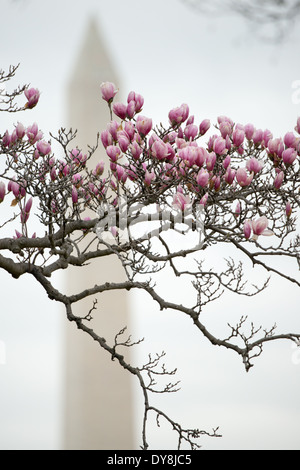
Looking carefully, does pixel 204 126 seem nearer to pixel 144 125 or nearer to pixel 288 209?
pixel 144 125

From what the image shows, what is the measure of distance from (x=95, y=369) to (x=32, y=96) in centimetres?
732

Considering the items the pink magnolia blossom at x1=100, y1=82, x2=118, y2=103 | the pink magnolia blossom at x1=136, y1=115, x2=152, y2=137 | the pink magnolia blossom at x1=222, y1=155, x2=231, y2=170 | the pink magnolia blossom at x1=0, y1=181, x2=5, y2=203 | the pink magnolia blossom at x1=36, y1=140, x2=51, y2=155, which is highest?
the pink magnolia blossom at x1=100, y1=82, x2=118, y2=103

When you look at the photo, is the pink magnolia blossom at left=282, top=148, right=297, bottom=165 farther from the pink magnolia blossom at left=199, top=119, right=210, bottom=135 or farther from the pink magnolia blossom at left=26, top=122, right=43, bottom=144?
the pink magnolia blossom at left=26, top=122, right=43, bottom=144

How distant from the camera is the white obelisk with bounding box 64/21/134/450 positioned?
Result: 1120cm

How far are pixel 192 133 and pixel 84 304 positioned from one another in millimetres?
7216

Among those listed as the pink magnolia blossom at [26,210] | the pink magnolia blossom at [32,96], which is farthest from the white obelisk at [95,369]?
the pink magnolia blossom at [32,96]

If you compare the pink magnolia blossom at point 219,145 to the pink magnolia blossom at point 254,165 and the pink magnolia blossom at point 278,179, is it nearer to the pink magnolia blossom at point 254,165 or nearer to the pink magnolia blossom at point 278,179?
the pink magnolia blossom at point 254,165

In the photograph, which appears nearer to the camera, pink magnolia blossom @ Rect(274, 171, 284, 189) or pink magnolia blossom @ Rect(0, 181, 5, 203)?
pink magnolia blossom @ Rect(274, 171, 284, 189)

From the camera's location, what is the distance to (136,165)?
4.46m

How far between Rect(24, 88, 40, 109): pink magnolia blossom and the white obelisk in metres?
5.76

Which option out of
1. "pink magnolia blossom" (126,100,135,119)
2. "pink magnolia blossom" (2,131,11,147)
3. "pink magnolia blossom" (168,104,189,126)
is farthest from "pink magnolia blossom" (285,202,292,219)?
"pink magnolia blossom" (2,131,11,147)

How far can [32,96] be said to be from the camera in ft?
16.3

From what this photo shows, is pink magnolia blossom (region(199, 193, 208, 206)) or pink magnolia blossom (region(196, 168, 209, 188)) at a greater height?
pink magnolia blossom (region(196, 168, 209, 188))

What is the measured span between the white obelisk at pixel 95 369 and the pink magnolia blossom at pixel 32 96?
5.76 metres
